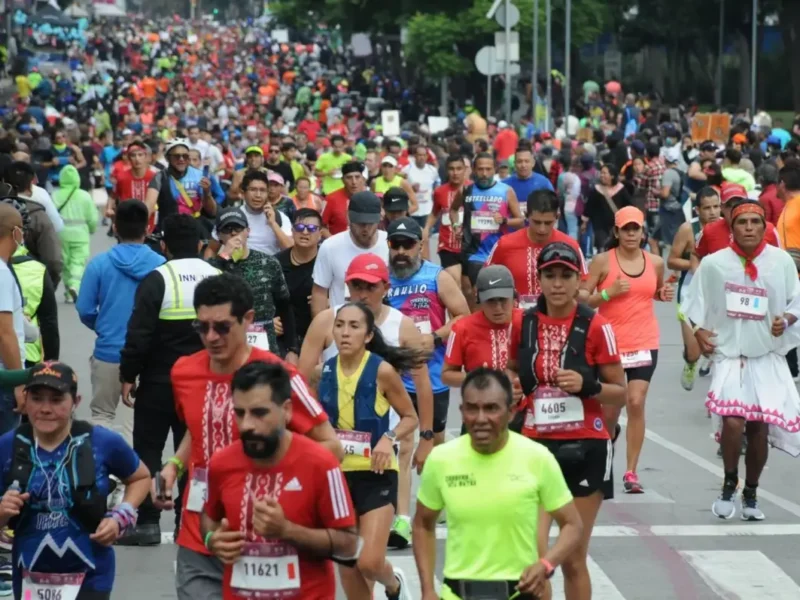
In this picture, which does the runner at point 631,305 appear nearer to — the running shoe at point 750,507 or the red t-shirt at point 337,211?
the running shoe at point 750,507

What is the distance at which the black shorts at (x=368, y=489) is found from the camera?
8578 millimetres

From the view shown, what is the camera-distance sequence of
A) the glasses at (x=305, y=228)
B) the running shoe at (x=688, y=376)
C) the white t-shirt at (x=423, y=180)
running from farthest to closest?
the white t-shirt at (x=423, y=180)
the running shoe at (x=688, y=376)
the glasses at (x=305, y=228)

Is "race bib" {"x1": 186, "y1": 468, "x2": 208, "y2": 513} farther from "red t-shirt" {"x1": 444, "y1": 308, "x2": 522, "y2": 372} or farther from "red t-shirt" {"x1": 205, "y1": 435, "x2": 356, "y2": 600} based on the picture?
"red t-shirt" {"x1": 444, "y1": 308, "x2": 522, "y2": 372}

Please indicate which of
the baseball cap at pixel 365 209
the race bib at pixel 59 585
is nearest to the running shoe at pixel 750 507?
the baseball cap at pixel 365 209

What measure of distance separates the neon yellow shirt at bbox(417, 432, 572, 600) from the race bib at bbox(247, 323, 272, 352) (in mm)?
4173

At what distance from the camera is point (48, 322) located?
1021cm

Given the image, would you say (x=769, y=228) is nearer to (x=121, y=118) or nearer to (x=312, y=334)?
(x=312, y=334)

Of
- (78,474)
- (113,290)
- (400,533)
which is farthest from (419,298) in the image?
(78,474)

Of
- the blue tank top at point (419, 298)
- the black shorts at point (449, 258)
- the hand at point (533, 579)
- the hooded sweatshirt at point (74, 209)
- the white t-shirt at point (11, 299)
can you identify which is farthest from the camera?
the hooded sweatshirt at point (74, 209)

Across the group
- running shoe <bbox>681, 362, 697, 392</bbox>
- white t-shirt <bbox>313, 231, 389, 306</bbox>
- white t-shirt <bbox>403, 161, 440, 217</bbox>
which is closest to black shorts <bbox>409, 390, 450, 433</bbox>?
white t-shirt <bbox>313, 231, 389, 306</bbox>

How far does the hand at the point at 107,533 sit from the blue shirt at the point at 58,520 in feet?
0.44

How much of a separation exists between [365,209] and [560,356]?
352cm

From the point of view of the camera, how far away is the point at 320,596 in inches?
255

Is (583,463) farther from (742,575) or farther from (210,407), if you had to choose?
(210,407)
